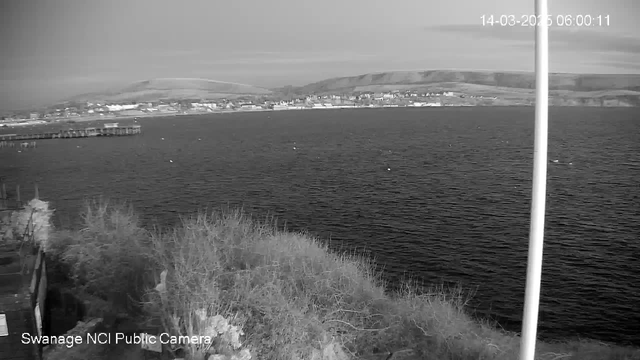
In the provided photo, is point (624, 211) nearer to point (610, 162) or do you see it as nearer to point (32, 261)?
point (610, 162)

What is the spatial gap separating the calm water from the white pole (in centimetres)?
1505

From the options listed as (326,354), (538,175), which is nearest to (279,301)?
(326,354)

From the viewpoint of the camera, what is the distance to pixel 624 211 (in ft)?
126

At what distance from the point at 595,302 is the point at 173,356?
19.4 m

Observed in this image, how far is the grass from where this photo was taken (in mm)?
10891

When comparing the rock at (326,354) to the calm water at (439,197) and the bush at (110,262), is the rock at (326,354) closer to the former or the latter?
the bush at (110,262)

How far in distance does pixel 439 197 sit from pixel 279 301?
33.2m

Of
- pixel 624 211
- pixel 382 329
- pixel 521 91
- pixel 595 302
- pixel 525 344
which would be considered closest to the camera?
pixel 525 344

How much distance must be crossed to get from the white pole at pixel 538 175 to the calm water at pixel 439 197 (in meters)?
15.1

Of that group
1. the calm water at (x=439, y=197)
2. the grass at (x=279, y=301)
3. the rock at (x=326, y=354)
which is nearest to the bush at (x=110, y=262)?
the grass at (x=279, y=301)

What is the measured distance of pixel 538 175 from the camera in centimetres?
647

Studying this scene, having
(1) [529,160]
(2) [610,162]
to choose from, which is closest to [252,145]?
(1) [529,160]

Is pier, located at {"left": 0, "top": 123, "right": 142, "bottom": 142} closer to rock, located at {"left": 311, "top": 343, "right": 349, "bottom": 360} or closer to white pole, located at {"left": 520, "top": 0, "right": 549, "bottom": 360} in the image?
rock, located at {"left": 311, "top": 343, "right": 349, "bottom": 360}

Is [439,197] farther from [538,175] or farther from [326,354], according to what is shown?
[538,175]
